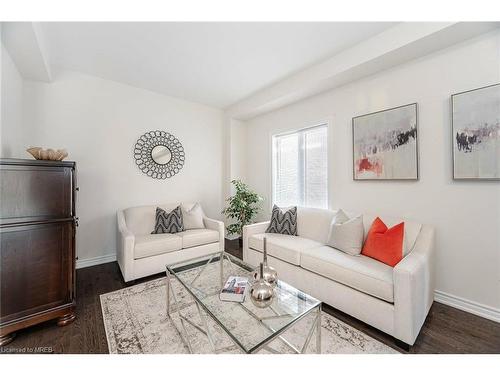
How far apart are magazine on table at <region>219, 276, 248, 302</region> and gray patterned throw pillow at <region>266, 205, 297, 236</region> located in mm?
1252

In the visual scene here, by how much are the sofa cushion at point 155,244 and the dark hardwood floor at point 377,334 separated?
0.62 m

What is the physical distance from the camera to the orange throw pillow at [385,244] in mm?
1848

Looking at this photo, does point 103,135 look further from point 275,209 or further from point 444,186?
point 444,186

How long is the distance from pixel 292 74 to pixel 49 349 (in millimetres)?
3627

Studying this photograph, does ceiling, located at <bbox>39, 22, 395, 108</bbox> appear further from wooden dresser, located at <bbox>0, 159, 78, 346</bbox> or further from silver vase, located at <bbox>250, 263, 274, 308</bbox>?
silver vase, located at <bbox>250, 263, 274, 308</bbox>

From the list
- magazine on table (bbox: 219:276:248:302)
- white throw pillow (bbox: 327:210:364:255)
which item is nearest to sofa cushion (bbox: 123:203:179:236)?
magazine on table (bbox: 219:276:248:302)

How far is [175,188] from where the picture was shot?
3740mm

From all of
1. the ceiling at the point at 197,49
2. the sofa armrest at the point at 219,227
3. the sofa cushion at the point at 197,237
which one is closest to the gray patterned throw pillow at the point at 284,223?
the sofa armrest at the point at 219,227

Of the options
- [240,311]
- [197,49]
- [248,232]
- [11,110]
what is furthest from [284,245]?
[11,110]

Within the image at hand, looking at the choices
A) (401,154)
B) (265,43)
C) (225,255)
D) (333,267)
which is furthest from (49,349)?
(401,154)

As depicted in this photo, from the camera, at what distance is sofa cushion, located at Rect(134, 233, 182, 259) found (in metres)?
2.50

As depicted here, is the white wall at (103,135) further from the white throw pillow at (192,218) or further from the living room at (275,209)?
the white throw pillow at (192,218)
